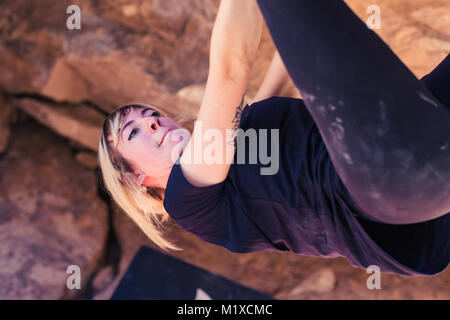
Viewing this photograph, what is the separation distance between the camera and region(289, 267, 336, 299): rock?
1718 mm

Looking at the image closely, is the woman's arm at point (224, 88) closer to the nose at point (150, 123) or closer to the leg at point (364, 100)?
the leg at point (364, 100)

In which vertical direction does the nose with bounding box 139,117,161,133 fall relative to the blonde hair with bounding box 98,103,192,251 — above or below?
above

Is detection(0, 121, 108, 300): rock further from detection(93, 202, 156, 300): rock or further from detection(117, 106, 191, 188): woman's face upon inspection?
detection(117, 106, 191, 188): woman's face

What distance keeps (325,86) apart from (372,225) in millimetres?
295

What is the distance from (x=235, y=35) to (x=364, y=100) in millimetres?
205

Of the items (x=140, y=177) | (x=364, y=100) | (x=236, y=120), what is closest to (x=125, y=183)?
(x=140, y=177)

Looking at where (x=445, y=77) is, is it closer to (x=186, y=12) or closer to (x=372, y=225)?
(x=372, y=225)

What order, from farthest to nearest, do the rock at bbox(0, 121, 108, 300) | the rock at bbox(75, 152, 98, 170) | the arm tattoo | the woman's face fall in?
the rock at bbox(75, 152, 98, 170) → the rock at bbox(0, 121, 108, 300) → the woman's face → the arm tattoo

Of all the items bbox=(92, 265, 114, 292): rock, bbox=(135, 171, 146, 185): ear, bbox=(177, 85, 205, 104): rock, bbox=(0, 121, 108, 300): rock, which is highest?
bbox=(177, 85, 205, 104): rock

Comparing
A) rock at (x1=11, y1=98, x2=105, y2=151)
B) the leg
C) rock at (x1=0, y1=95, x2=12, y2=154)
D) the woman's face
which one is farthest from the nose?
rock at (x1=0, y1=95, x2=12, y2=154)

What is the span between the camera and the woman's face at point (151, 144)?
2.89 feet

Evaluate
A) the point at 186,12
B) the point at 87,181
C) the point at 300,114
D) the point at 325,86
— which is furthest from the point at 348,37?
the point at 87,181

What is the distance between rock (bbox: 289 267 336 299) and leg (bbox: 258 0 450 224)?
1.23 meters

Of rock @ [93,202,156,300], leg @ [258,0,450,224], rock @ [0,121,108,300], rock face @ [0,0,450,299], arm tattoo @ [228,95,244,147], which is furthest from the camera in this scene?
rock @ [93,202,156,300]
